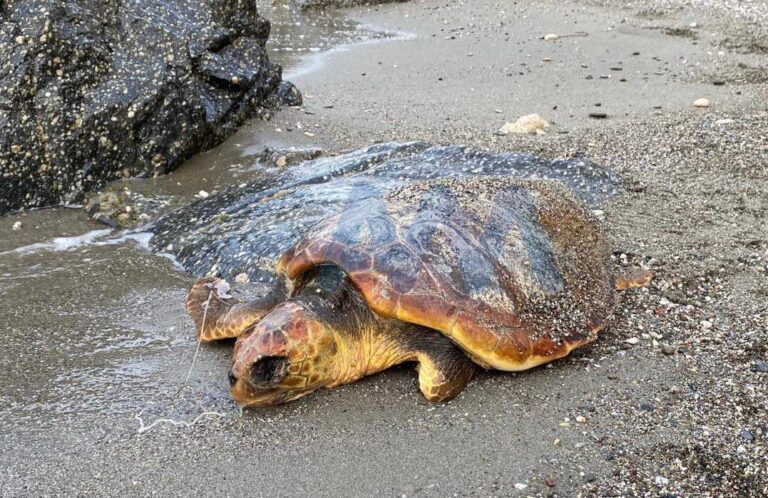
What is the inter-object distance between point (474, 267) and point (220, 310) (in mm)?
1090

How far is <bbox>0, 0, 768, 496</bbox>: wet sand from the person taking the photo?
2.25 meters

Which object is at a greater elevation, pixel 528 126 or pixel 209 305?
pixel 209 305

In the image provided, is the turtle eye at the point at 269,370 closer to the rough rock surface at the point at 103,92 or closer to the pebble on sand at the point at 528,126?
the rough rock surface at the point at 103,92

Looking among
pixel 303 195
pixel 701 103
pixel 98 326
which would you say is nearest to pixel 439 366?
pixel 98 326

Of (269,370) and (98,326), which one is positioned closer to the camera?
(269,370)

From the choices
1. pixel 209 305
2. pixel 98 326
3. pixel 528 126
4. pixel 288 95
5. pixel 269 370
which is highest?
pixel 269 370

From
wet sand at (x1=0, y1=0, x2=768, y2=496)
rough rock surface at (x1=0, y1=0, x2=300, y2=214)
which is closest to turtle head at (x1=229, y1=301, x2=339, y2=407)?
wet sand at (x1=0, y1=0, x2=768, y2=496)

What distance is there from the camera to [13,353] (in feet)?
9.66

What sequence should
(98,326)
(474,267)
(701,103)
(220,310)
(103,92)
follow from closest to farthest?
(474,267) < (220,310) < (98,326) < (103,92) < (701,103)

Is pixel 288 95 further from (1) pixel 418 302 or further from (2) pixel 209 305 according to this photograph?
(1) pixel 418 302

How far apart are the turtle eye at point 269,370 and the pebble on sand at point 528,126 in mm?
3520

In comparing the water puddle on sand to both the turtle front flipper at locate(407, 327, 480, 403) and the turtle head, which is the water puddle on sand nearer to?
the turtle head

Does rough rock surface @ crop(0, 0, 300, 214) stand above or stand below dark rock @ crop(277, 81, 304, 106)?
above

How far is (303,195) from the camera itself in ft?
13.1
